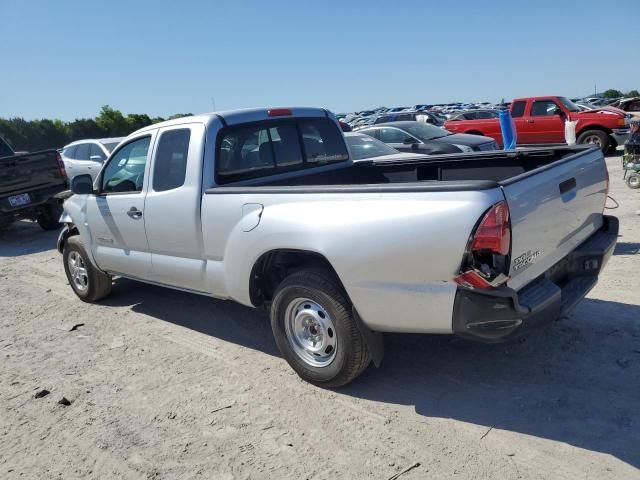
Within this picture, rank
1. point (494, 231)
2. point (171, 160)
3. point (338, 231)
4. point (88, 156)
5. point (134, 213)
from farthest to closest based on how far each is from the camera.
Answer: point (88, 156) → point (134, 213) → point (171, 160) → point (338, 231) → point (494, 231)

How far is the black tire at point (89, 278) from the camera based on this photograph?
20.1ft

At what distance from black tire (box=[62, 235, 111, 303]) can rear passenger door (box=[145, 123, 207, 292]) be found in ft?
4.96

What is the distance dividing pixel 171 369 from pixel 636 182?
9358 millimetres

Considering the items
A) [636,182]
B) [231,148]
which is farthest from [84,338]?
[636,182]

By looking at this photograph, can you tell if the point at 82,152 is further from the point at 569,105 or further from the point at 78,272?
the point at 569,105

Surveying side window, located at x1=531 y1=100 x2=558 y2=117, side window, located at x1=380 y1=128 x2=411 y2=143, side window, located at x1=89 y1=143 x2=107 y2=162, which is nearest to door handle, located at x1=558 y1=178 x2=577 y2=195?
side window, located at x1=380 y1=128 x2=411 y2=143

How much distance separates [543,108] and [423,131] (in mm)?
5664

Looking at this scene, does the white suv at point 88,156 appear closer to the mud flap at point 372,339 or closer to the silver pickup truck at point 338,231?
the silver pickup truck at point 338,231

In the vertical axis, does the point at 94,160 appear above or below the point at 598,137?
above

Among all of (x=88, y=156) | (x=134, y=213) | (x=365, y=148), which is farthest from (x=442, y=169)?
(x=88, y=156)

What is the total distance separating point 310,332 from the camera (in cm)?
393

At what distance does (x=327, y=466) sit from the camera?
120 inches

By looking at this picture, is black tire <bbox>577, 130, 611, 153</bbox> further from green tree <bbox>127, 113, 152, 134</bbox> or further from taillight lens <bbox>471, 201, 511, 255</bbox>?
green tree <bbox>127, 113, 152, 134</bbox>

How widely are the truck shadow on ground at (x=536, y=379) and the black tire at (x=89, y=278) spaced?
6.12 feet
